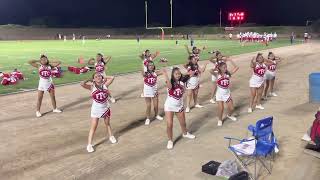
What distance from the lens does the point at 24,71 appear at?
79.7 feet

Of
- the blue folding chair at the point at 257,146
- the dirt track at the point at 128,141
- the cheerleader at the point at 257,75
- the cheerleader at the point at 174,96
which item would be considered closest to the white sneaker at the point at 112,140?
the dirt track at the point at 128,141

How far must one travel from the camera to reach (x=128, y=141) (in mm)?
10242

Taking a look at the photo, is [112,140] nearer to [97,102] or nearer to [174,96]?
[97,102]

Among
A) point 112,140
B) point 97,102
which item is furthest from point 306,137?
point 97,102

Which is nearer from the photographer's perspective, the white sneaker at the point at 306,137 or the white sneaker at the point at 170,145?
the white sneaker at the point at 170,145

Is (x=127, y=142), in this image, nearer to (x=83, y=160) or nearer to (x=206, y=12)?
(x=83, y=160)

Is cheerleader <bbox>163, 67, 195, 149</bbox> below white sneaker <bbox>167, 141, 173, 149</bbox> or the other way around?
the other way around

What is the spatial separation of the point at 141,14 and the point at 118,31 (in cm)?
1537

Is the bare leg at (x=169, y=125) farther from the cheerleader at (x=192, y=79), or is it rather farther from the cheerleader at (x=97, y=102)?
the cheerleader at (x=192, y=79)

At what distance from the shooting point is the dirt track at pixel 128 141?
8.18 metres

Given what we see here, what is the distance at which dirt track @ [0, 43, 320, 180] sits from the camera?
818cm

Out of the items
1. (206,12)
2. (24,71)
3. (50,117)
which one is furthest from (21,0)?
(50,117)

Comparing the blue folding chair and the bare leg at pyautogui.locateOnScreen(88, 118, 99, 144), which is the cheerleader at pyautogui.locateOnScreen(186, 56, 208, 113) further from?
the blue folding chair

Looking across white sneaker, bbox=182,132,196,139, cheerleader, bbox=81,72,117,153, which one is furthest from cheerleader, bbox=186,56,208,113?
cheerleader, bbox=81,72,117,153
